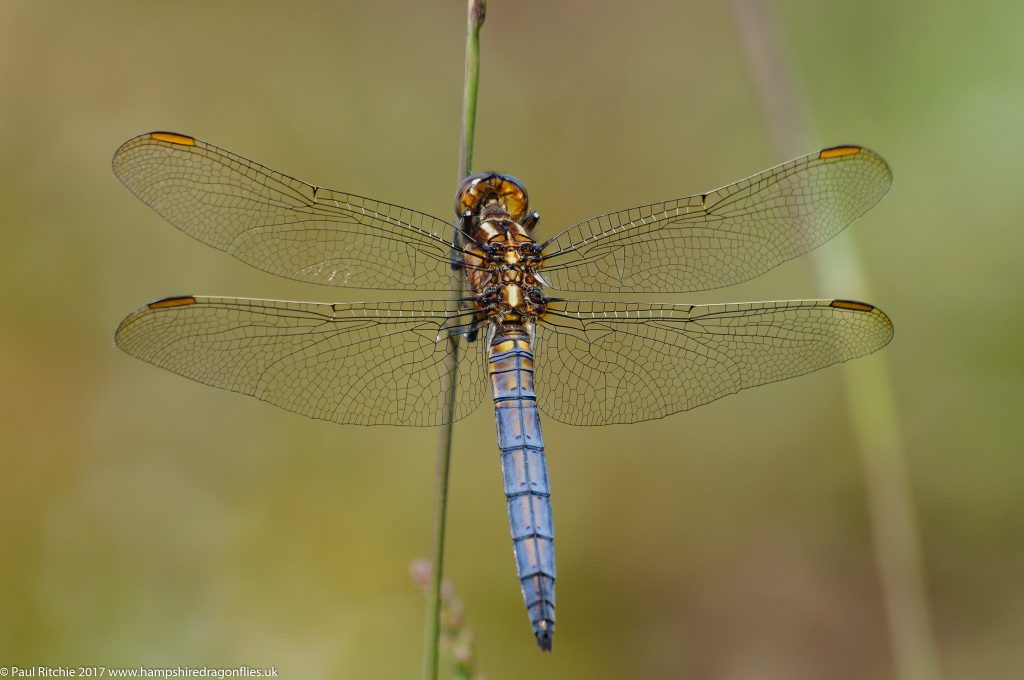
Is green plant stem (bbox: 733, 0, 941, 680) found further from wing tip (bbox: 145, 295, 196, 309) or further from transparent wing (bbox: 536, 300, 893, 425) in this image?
wing tip (bbox: 145, 295, 196, 309)

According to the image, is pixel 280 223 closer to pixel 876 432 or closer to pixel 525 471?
pixel 525 471

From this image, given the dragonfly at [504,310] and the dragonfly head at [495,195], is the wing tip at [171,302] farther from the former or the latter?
the dragonfly head at [495,195]

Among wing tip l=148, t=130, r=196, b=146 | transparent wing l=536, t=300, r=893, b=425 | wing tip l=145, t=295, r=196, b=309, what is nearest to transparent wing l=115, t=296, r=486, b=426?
wing tip l=145, t=295, r=196, b=309

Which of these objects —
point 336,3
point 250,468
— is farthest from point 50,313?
point 336,3

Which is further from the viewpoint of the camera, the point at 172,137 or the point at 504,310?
the point at 504,310

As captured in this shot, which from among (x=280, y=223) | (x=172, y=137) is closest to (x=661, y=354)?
(x=280, y=223)

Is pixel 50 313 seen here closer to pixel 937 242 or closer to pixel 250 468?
pixel 250 468
